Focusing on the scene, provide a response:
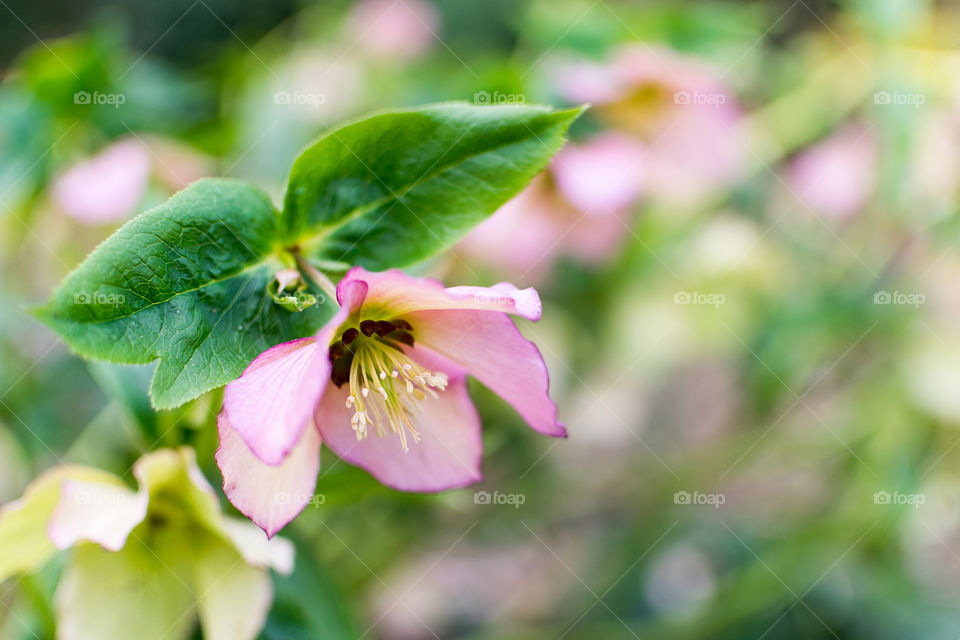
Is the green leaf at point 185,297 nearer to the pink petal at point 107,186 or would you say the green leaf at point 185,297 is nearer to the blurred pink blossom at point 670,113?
the pink petal at point 107,186

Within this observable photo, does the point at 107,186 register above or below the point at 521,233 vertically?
above

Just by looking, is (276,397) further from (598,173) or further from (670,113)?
(670,113)

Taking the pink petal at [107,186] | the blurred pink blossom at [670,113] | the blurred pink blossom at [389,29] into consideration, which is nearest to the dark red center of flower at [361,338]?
the pink petal at [107,186]

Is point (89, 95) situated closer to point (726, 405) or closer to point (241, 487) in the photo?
point (241, 487)

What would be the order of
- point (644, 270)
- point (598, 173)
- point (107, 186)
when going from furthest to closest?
point (644, 270) < point (598, 173) < point (107, 186)

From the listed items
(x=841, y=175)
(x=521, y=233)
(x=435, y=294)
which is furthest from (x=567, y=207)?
(x=435, y=294)

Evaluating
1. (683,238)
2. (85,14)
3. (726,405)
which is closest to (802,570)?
(683,238)

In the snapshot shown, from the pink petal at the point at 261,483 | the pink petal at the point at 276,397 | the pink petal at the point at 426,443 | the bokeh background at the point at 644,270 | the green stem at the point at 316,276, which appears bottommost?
the bokeh background at the point at 644,270
